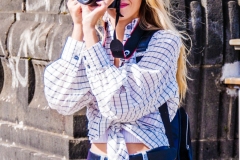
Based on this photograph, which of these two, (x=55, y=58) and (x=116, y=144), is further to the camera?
(x=55, y=58)

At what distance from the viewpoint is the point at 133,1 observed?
3348 millimetres

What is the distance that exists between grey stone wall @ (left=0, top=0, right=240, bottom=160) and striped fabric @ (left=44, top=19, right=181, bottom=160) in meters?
1.80

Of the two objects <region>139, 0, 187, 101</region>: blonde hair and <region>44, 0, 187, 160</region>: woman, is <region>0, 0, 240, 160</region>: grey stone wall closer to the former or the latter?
<region>139, 0, 187, 101</region>: blonde hair

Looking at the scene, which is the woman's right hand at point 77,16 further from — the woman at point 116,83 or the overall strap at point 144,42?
the overall strap at point 144,42

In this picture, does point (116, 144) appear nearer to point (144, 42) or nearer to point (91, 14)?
point (144, 42)

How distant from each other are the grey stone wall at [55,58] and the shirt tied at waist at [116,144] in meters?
1.80

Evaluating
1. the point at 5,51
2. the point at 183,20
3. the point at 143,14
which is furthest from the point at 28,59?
the point at 143,14

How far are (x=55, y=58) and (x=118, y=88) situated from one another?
217 cm

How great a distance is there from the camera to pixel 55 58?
516 centimetres

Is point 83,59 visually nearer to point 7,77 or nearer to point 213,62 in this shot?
point 213,62

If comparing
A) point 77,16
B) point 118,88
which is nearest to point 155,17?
point 77,16

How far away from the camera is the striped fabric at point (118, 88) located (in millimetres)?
3076

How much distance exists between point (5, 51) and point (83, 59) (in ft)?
9.40

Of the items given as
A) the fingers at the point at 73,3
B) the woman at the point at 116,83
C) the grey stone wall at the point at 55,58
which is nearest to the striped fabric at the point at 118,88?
the woman at the point at 116,83
